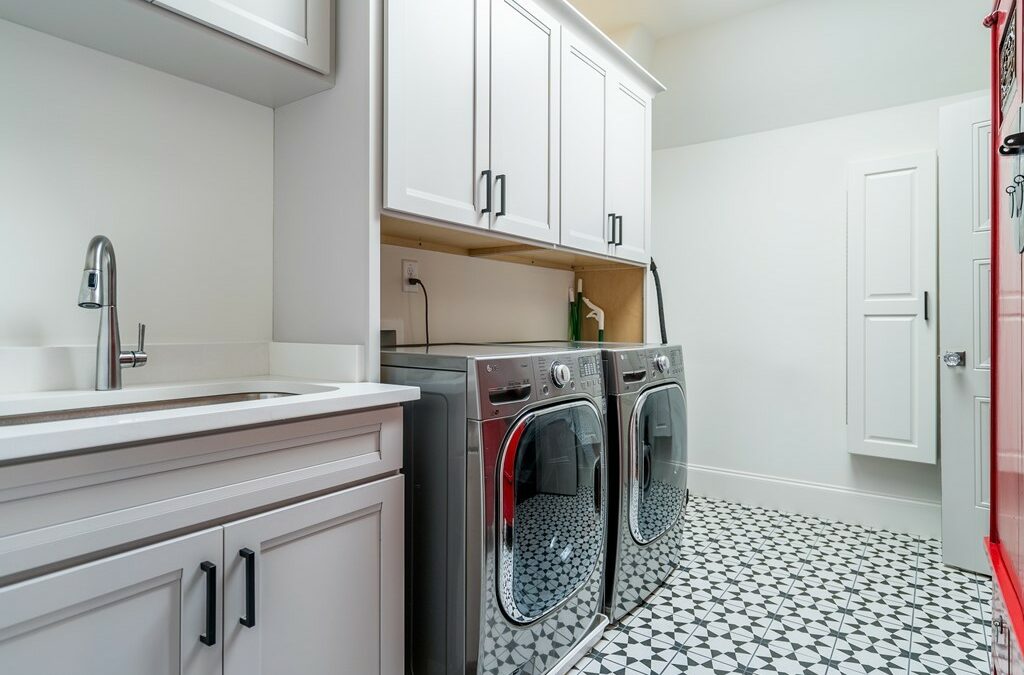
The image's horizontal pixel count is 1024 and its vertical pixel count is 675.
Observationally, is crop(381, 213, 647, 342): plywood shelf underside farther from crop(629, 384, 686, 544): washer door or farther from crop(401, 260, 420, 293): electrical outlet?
crop(629, 384, 686, 544): washer door

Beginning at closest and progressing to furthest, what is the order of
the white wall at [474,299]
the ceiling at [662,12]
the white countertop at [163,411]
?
the white countertop at [163,411] → the white wall at [474,299] → the ceiling at [662,12]

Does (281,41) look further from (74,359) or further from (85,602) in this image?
(85,602)

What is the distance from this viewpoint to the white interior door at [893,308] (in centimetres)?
280

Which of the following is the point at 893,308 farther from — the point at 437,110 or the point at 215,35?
the point at 215,35

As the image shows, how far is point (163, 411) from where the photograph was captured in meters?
0.99

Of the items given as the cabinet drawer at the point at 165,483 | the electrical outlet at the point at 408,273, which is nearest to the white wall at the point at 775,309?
the electrical outlet at the point at 408,273

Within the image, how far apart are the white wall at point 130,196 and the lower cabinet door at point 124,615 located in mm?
712

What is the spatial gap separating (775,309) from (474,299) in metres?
1.95

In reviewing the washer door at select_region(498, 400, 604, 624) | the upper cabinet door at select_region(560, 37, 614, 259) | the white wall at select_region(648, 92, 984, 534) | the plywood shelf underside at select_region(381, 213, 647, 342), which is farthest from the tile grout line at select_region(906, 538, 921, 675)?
the upper cabinet door at select_region(560, 37, 614, 259)

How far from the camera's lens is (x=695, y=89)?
3.35 metres

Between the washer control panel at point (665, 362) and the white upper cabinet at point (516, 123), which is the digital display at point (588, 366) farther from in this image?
the white upper cabinet at point (516, 123)

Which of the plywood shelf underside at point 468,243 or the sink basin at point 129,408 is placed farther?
the plywood shelf underside at point 468,243

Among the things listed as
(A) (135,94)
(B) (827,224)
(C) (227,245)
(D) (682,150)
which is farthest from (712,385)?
(A) (135,94)

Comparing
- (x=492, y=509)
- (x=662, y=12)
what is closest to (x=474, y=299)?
(x=492, y=509)
